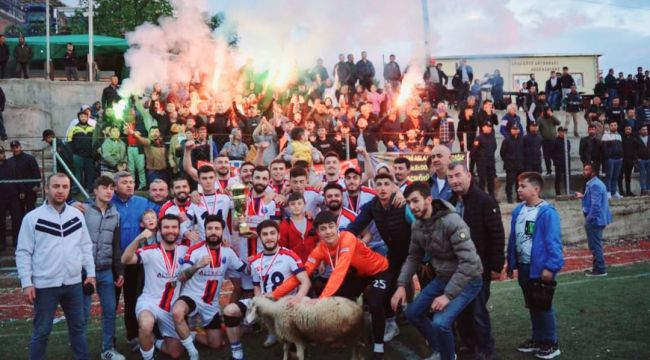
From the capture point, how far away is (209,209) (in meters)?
8.05

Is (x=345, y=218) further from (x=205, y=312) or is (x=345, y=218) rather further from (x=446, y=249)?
(x=205, y=312)

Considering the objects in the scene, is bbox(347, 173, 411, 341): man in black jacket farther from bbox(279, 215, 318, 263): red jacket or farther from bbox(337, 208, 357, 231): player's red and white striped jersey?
bbox(279, 215, 318, 263): red jacket

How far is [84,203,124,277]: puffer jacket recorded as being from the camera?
23.2 feet

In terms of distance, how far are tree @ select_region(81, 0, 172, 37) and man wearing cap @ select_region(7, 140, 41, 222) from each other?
32.6 meters

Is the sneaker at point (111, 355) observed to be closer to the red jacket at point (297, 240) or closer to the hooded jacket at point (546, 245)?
the red jacket at point (297, 240)

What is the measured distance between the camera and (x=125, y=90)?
22.0 meters

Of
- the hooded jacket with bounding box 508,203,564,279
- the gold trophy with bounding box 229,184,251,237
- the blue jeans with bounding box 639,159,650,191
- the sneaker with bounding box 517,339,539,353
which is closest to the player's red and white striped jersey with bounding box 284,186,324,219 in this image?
the gold trophy with bounding box 229,184,251,237

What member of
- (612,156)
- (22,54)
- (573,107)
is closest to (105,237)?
(612,156)

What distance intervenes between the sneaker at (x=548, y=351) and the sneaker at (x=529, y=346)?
0.46ft

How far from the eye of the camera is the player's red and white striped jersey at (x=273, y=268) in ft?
22.9

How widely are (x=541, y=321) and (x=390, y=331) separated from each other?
1801 mm

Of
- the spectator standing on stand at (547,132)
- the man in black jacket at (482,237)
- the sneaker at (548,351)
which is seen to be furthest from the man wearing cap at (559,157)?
the man in black jacket at (482,237)

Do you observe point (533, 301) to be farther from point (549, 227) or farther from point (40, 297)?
point (40, 297)

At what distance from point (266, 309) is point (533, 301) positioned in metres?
2.96
